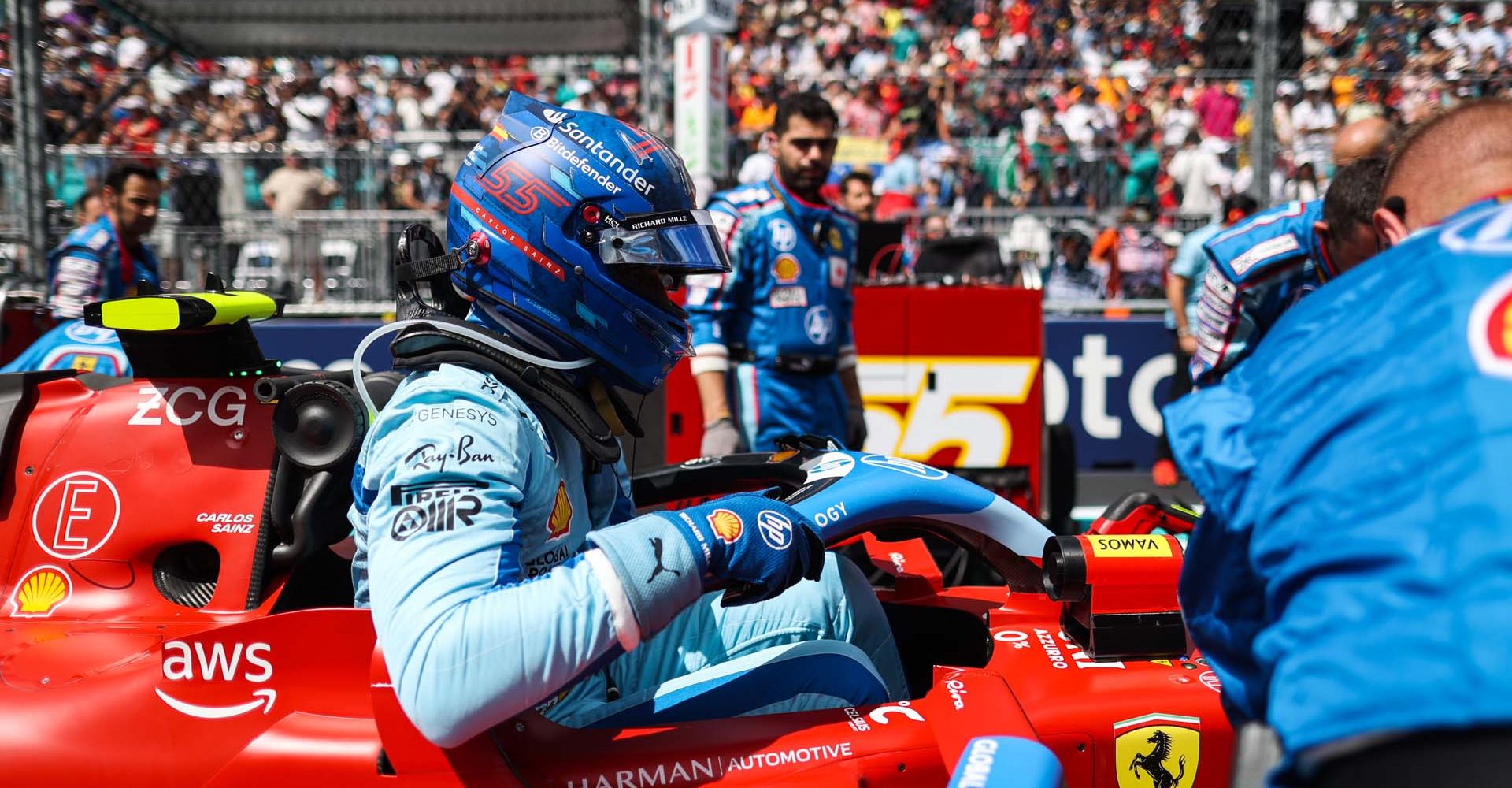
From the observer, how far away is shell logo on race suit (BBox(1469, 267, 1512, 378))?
40.4 inches

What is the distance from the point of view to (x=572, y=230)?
6.56ft

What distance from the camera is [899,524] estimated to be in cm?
256

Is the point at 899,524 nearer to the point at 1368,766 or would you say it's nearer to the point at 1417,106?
the point at 1368,766

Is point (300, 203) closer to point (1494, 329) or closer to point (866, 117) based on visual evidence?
point (866, 117)

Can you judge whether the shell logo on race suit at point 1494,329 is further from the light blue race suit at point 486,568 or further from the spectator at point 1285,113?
the spectator at point 1285,113

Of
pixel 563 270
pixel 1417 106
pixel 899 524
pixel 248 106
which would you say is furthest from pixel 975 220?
pixel 563 270

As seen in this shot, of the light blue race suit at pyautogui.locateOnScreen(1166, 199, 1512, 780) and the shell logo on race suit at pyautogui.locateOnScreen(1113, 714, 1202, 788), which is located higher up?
the light blue race suit at pyautogui.locateOnScreen(1166, 199, 1512, 780)

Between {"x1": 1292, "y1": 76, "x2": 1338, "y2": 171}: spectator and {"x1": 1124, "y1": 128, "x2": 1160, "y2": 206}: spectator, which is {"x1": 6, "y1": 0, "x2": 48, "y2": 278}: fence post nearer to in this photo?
{"x1": 1124, "y1": 128, "x2": 1160, "y2": 206}: spectator

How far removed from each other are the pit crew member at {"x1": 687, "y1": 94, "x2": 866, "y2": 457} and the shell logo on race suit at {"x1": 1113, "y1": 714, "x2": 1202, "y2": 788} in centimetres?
279

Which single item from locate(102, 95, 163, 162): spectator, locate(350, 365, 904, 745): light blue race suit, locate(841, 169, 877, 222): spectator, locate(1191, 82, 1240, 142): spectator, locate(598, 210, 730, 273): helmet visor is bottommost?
locate(350, 365, 904, 745): light blue race suit

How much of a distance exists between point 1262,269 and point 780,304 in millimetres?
1785

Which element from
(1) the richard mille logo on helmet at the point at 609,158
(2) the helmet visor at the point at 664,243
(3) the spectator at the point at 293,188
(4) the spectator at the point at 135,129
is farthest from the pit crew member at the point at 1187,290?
(4) the spectator at the point at 135,129

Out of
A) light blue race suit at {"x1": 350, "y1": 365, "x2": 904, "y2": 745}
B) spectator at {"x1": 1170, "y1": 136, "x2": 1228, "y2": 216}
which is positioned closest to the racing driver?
light blue race suit at {"x1": 350, "y1": 365, "x2": 904, "y2": 745}

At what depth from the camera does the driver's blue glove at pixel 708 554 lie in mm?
1642
